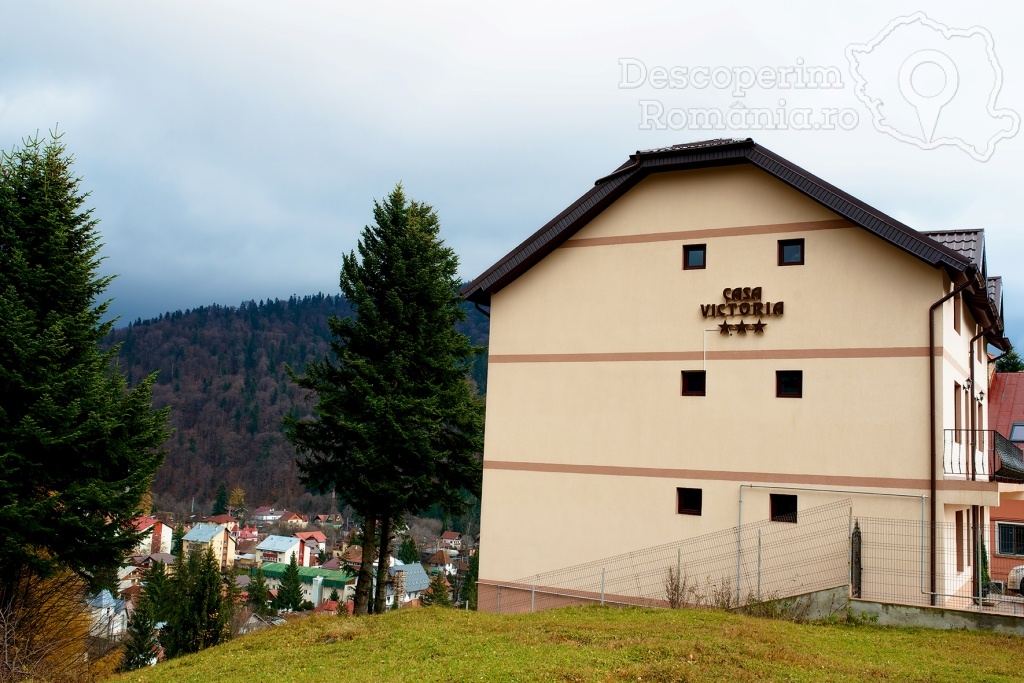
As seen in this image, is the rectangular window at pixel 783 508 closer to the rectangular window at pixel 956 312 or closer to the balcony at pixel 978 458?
the balcony at pixel 978 458

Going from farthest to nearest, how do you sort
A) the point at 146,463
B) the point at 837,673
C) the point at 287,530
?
the point at 287,530
the point at 146,463
the point at 837,673

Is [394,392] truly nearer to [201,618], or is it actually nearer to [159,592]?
[201,618]

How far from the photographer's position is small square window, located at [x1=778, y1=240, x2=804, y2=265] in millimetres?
18125

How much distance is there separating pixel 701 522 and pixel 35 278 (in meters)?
16.7

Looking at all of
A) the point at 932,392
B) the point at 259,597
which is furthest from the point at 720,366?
the point at 259,597

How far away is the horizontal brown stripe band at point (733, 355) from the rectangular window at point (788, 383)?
0.34 meters

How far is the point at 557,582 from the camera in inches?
763

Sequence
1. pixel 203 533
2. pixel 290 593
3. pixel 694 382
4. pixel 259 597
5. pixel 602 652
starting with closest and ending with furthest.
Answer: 1. pixel 602 652
2. pixel 694 382
3. pixel 259 597
4. pixel 290 593
5. pixel 203 533

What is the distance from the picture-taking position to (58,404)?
65.3ft

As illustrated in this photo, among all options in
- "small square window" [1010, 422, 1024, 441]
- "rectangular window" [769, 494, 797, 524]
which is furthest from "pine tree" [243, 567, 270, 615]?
"rectangular window" [769, 494, 797, 524]

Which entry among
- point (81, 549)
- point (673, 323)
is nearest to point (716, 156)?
point (673, 323)

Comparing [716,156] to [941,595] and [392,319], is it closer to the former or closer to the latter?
[941,595]

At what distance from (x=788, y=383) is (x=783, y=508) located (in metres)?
2.67

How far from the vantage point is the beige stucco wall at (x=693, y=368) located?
1700 centimetres
